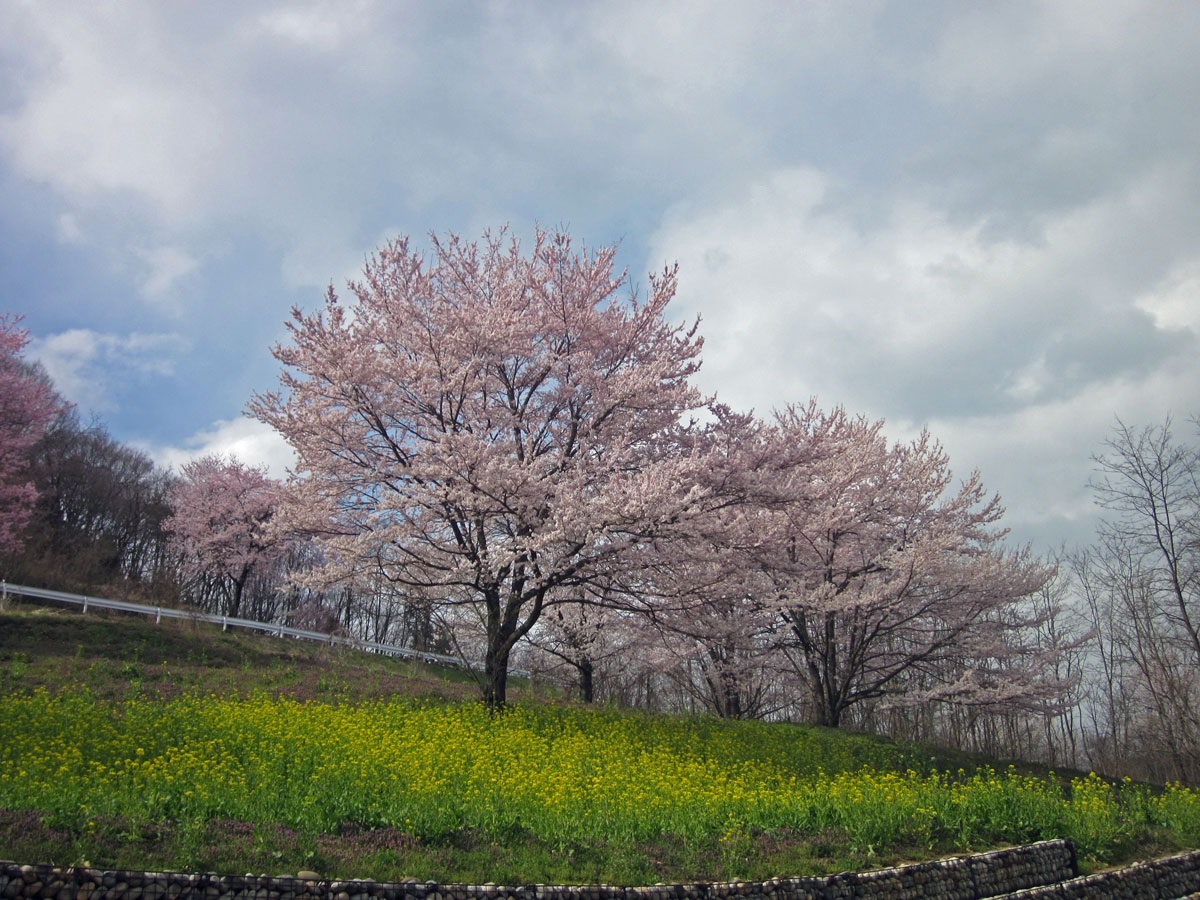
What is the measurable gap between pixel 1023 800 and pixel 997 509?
1397cm

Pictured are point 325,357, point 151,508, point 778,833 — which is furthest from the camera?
point 151,508

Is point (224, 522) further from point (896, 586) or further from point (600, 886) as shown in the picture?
point (600, 886)

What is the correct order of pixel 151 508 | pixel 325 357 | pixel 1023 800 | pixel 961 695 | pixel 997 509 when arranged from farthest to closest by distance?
pixel 151 508 → pixel 997 509 → pixel 961 695 → pixel 325 357 → pixel 1023 800

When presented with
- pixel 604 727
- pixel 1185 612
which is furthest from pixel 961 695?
pixel 604 727

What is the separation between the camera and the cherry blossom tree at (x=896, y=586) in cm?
1755

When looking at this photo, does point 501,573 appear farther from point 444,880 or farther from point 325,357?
point 444,880

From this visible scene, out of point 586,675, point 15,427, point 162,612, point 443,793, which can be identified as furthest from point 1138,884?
point 15,427

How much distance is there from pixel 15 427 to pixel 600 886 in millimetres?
25748

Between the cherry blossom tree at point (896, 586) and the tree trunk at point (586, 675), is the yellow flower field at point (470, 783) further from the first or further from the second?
the tree trunk at point (586, 675)

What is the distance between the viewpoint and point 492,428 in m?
13.8

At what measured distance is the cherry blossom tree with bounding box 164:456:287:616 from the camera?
30531mm

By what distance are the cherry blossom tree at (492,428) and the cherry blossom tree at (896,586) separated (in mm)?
5161

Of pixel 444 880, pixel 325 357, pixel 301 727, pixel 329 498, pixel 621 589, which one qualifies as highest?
pixel 325 357

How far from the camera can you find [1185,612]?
21.6 m
